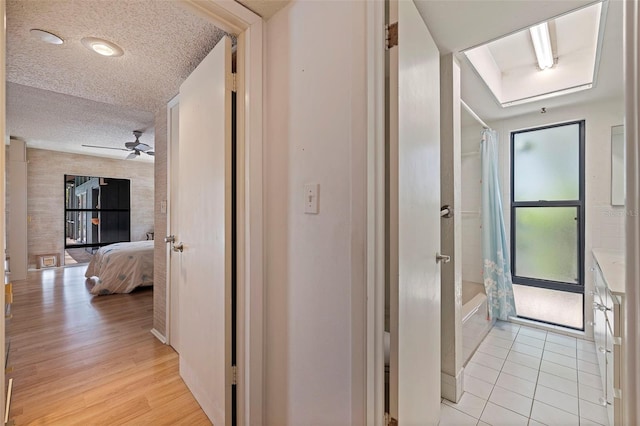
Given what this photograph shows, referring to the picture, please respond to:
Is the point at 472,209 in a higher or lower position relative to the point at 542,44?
lower

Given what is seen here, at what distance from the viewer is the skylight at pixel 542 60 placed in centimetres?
199

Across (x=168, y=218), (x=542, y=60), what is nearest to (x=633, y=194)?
(x=542, y=60)

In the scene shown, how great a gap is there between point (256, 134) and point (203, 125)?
480 millimetres

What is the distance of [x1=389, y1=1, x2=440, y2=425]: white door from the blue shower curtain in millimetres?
1759

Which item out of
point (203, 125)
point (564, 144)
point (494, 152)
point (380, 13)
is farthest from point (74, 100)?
point (564, 144)

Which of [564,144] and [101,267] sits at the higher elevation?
[564,144]

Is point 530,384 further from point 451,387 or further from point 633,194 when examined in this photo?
point 633,194

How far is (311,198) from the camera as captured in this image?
45.4 inches

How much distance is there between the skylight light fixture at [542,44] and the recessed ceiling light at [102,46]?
8.42ft

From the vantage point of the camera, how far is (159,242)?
8.57 feet

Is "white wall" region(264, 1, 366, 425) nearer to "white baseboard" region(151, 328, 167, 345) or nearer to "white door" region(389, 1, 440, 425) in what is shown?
"white door" region(389, 1, 440, 425)

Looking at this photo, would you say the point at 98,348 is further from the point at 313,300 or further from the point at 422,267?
the point at 422,267

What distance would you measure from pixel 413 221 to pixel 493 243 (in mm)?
2209

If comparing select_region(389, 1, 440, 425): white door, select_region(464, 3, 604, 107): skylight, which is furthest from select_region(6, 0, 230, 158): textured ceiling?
select_region(464, 3, 604, 107): skylight
